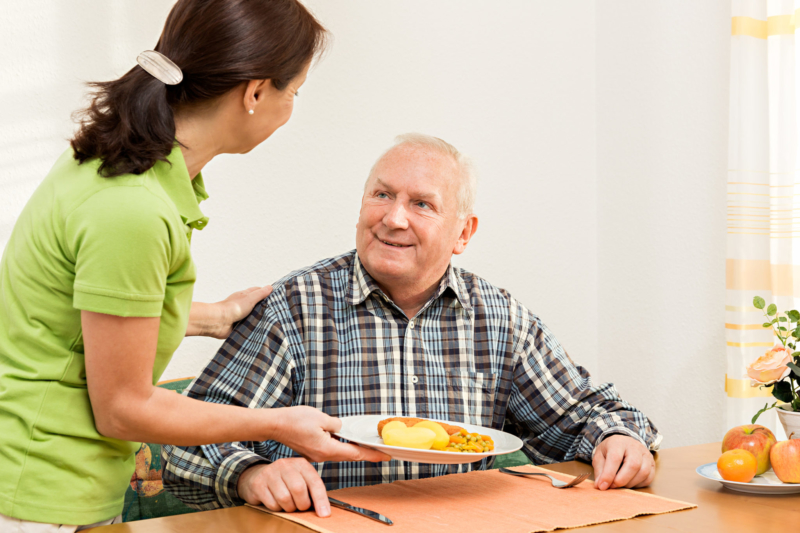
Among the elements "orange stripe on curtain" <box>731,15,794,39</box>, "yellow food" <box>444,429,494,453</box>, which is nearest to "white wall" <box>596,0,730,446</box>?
"orange stripe on curtain" <box>731,15,794,39</box>

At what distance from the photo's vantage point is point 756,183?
2.43m

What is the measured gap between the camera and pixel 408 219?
5.75 ft

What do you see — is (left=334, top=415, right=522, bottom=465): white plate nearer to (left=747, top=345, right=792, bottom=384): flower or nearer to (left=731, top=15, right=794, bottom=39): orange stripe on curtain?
(left=747, top=345, right=792, bottom=384): flower

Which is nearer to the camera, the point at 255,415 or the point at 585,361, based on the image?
the point at 255,415

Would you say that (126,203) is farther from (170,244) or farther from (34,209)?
(34,209)

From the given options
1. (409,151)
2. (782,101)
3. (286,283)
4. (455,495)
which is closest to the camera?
(455,495)

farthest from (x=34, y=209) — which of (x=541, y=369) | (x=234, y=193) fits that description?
(x=234, y=193)

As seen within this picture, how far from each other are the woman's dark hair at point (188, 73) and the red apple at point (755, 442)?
1054 millimetres

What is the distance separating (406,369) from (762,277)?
56.3 inches

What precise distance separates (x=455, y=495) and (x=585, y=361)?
209cm

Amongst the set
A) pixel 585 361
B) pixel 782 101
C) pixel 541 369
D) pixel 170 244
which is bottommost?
pixel 585 361

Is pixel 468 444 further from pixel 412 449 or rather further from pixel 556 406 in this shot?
pixel 556 406

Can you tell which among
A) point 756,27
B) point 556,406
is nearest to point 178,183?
point 556,406

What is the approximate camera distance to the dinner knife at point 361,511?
1.08 m
